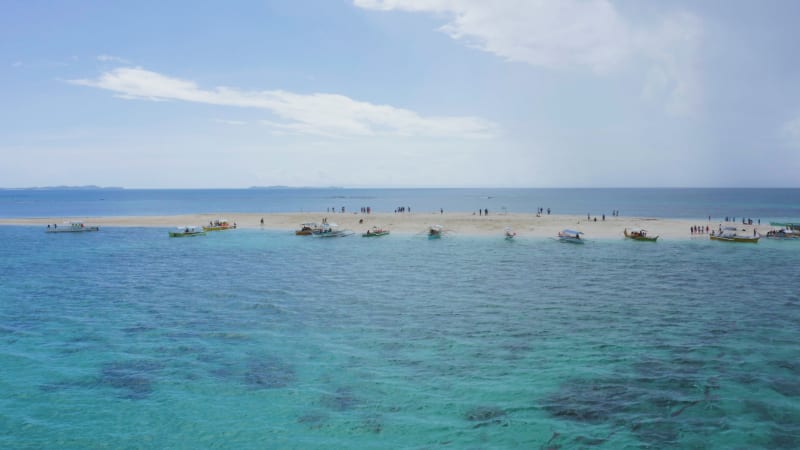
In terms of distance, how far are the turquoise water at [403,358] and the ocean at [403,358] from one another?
110 mm

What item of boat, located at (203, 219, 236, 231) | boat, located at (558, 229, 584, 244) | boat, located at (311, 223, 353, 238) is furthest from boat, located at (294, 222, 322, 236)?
boat, located at (558, 229, 584, 244)

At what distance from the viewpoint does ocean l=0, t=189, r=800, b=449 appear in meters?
16.7

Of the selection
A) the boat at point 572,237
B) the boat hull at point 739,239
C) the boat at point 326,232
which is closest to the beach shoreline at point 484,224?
the boat hull at point 739,239

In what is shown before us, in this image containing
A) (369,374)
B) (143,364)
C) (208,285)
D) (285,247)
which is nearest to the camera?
(369,374)

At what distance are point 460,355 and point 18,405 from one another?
719 inches

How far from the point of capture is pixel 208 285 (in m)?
40.8

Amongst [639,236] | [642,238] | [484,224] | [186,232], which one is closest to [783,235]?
[642,238]

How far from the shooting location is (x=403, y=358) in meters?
23.0

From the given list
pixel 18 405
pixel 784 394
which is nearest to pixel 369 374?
pixel 18 405

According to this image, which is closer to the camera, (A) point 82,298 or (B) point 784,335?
(B) point 784,335

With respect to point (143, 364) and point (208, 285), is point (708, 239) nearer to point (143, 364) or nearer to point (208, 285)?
point (208, 285)

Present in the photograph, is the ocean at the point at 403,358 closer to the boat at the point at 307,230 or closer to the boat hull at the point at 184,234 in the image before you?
the boat hull at the point at 184,234

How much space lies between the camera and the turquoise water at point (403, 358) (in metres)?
16.7

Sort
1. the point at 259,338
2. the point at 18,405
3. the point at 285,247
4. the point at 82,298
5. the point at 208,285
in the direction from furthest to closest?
the point at 285,247
the point at 208,285
the point at 82,298
the point at 259,338
the point at 18,405
